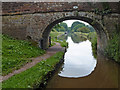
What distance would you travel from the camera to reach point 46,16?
11.2 meters

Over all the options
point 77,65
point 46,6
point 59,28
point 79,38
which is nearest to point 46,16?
point 46,6

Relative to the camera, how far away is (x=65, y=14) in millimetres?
10953

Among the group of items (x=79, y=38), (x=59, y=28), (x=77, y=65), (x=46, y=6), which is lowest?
(x=77, y=65)

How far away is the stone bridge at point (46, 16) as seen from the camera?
1075cm

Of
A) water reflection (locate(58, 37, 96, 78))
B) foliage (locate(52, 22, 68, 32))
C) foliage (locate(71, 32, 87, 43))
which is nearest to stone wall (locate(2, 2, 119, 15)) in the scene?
water reflection (locate(58, 37, 96, 78))

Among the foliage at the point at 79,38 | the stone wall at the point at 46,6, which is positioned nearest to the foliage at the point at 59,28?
the foliage at the point at 79,38

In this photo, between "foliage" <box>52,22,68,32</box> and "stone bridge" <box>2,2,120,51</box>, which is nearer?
"stone bridge" <box>2,2,120,51</box>

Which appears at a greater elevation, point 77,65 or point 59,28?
point 59,28

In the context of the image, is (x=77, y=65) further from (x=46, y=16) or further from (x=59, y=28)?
(x=59, y=28)

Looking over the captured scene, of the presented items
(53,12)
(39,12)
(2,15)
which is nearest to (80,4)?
(53,12)

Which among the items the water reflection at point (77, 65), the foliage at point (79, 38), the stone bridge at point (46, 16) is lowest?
the water reflection at point (77, 65)

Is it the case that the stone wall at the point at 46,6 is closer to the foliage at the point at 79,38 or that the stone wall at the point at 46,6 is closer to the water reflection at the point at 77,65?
the water reflection at the point at 77,65

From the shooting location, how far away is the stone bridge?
10750 millimetres

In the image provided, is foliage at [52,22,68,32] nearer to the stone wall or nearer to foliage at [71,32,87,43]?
foliage at [71,32,87,43]
